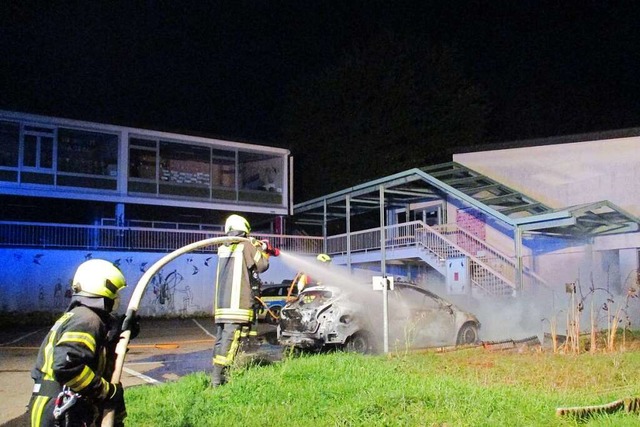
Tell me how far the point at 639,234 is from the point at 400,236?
7.75m

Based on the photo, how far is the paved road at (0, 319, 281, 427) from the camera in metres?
8.51

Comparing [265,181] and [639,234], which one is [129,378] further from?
[265,181]

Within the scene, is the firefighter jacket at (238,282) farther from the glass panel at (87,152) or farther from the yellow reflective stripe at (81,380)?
the glass panel at (87,152)

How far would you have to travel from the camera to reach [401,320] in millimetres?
11641

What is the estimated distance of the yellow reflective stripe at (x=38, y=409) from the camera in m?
3.71

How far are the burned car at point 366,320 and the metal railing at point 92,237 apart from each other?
966cm

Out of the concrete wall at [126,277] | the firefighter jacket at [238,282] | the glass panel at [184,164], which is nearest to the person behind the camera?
the firefighter jacket at [238,282]

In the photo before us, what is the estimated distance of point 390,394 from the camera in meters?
6.45

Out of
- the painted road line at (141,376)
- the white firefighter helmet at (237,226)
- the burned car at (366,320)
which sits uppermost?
the white firefighter helmet at (237,226)

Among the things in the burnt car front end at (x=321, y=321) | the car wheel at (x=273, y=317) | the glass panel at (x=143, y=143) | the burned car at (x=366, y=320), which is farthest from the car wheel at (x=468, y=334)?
the glass panel at (x=143, y=143)

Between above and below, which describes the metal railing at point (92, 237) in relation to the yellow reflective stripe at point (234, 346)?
above

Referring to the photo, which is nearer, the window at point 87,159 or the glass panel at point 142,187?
the window at point 87,159

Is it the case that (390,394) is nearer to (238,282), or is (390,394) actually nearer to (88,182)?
(238,282)

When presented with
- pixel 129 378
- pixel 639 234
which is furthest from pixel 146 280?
pixel 639 234
